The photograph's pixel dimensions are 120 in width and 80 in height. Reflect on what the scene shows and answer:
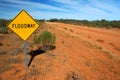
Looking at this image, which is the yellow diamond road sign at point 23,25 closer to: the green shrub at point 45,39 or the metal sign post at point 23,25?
the metal sign post at point 23,25

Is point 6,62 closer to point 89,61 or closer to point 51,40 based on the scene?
point 51,40

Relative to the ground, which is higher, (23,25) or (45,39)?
(23,25)

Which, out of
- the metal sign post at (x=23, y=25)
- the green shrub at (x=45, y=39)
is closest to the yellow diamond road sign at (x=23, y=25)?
the metal sign post at (x=23, y=25)

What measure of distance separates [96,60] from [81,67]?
177cm

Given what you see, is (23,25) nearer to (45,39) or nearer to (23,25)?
(23,25)

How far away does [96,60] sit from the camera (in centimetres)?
875

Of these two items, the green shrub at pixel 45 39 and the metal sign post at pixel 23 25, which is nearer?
the metal sign post at pixel 23 25

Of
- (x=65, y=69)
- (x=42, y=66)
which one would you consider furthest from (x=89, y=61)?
(x=42, y=66)

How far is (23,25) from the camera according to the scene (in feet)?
20.5

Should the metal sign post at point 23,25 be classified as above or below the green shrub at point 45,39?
above

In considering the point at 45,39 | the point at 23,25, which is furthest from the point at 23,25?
the point at 45,39

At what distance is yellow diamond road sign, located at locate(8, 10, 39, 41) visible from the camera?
607 centimetres

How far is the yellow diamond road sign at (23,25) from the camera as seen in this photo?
239 inches

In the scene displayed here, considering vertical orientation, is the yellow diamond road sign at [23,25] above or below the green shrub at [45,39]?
above
